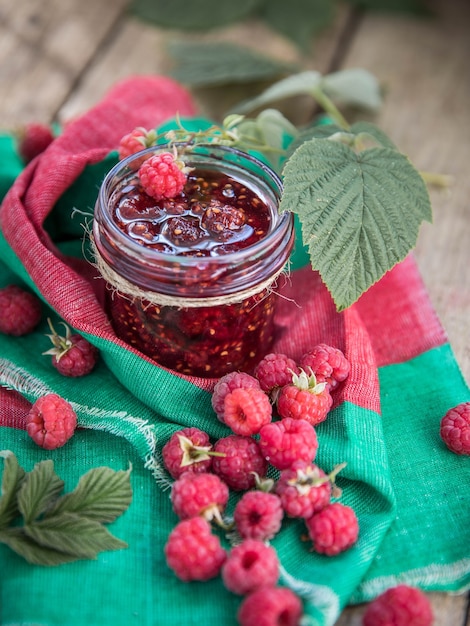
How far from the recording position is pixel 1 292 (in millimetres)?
1333

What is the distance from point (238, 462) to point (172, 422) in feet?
0.52

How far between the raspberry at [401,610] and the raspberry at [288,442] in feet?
0.64

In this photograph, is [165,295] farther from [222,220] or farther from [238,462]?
[238,462]

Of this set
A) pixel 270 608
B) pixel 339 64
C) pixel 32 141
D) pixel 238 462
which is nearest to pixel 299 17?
pixel 339 64

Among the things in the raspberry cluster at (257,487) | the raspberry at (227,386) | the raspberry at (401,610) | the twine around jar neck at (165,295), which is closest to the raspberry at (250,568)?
the raspberry cluster at (257,487)

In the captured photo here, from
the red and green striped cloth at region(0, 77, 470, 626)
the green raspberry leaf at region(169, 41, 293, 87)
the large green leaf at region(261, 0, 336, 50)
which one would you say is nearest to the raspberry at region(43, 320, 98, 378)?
the red and green striped cloth at region(0, 77, 470, 626)

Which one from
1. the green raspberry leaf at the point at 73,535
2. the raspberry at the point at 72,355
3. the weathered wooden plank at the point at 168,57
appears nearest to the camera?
the green raspberry leaf at the point at 73,535

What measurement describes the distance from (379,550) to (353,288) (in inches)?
14.7

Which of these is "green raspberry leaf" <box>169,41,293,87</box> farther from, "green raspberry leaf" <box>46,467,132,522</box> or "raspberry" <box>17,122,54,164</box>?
"green raspberry leaf" <box>46,467,132,522</box>

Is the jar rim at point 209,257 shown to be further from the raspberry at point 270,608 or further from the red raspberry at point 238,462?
the raspberry at point 270,608

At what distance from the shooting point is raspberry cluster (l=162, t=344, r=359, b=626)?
0.92m

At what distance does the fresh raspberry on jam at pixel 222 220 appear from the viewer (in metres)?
1.15

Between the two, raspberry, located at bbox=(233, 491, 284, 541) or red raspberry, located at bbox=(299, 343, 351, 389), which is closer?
raspberry, located at bbox=(233, 491, 284, 541)

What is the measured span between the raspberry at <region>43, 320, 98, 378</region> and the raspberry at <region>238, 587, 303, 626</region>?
482 mm
